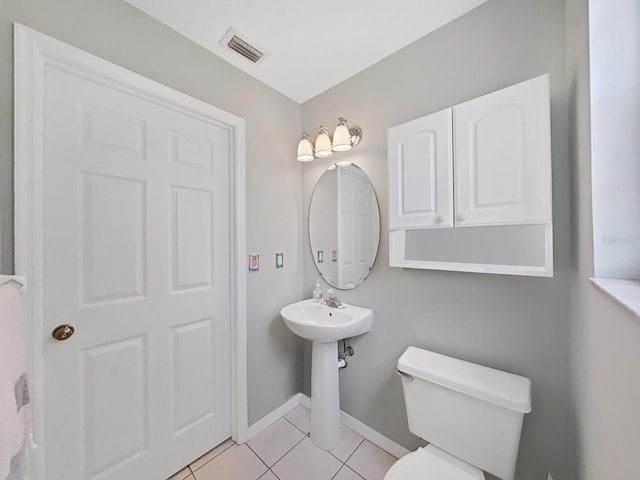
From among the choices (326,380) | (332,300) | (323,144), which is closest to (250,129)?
(323,144)

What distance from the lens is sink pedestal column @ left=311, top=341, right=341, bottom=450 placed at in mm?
1465

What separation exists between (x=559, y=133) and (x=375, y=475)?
5.96 feet

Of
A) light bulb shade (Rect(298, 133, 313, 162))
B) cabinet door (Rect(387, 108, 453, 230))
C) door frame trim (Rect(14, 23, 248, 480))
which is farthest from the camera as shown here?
light bulb shade (Rect(298, 133, 313, 162))

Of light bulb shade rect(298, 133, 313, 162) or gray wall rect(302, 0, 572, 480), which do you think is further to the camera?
light bulb shade rect(298, 133, 313, 162)

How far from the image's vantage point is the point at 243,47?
138 centimetres

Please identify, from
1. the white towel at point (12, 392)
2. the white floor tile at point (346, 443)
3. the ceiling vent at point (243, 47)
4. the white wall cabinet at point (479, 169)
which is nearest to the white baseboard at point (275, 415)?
the white floor tile at point (346, 443)

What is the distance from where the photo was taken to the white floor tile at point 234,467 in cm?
129

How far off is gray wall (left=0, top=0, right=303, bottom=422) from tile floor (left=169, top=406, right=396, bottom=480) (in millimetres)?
209

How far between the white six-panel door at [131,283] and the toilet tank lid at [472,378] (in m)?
1.12

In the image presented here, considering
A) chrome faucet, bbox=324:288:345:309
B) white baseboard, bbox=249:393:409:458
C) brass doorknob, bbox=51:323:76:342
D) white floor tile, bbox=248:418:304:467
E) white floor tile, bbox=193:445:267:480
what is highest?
brass doorknob, bbox=51:323:76:342

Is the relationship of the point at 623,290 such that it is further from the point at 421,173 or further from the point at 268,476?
the point at 268,476

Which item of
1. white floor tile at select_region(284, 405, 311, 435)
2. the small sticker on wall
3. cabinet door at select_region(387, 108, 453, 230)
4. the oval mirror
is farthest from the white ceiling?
white floor tile at select_region(284, 405, 311, 435)


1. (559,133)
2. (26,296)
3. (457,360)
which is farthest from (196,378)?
(559,133)

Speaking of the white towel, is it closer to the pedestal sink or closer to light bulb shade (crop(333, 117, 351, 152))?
the pedestal sink
